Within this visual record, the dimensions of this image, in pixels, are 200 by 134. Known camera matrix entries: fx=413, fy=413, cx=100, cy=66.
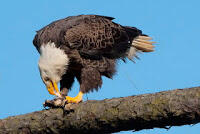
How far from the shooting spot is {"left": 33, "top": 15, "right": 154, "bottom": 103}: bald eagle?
6723 mm

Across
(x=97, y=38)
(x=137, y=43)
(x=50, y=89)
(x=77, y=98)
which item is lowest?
(x=77, y=98)

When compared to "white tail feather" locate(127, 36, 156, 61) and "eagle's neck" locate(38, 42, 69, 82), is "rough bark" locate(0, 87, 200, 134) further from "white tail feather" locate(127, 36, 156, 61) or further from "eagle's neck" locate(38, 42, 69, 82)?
"white tail feather" locate(127, 36, 156, 61)

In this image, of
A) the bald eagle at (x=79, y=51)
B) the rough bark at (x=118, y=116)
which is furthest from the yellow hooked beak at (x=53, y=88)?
the rough bark at (x=118, y=116)

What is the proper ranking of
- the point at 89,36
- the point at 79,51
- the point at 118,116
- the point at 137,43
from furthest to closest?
the point at 137,43 < the point at 89,36 < the point at 79,51 < the point at 118,116

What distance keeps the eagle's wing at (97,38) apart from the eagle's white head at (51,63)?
25cm

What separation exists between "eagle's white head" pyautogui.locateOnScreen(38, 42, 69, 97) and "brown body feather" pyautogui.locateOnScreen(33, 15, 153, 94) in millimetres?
108

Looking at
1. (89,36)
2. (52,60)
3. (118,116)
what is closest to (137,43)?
(89,36)

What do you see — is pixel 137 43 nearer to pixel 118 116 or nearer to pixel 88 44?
pixel 88 44

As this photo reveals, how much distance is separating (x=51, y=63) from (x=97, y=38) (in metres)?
1.05

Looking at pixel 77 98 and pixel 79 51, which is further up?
pixel 79 51

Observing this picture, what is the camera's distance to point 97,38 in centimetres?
728

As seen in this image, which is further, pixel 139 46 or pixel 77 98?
pixel 139 46

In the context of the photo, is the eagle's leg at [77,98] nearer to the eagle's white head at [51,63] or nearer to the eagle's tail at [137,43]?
the eagle's white head at [51,63]

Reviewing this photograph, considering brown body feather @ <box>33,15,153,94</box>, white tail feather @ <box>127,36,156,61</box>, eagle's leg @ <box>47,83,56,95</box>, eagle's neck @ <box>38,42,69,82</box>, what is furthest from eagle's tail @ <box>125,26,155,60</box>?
eagle's leg @ <box>47,83,56,95</box>
